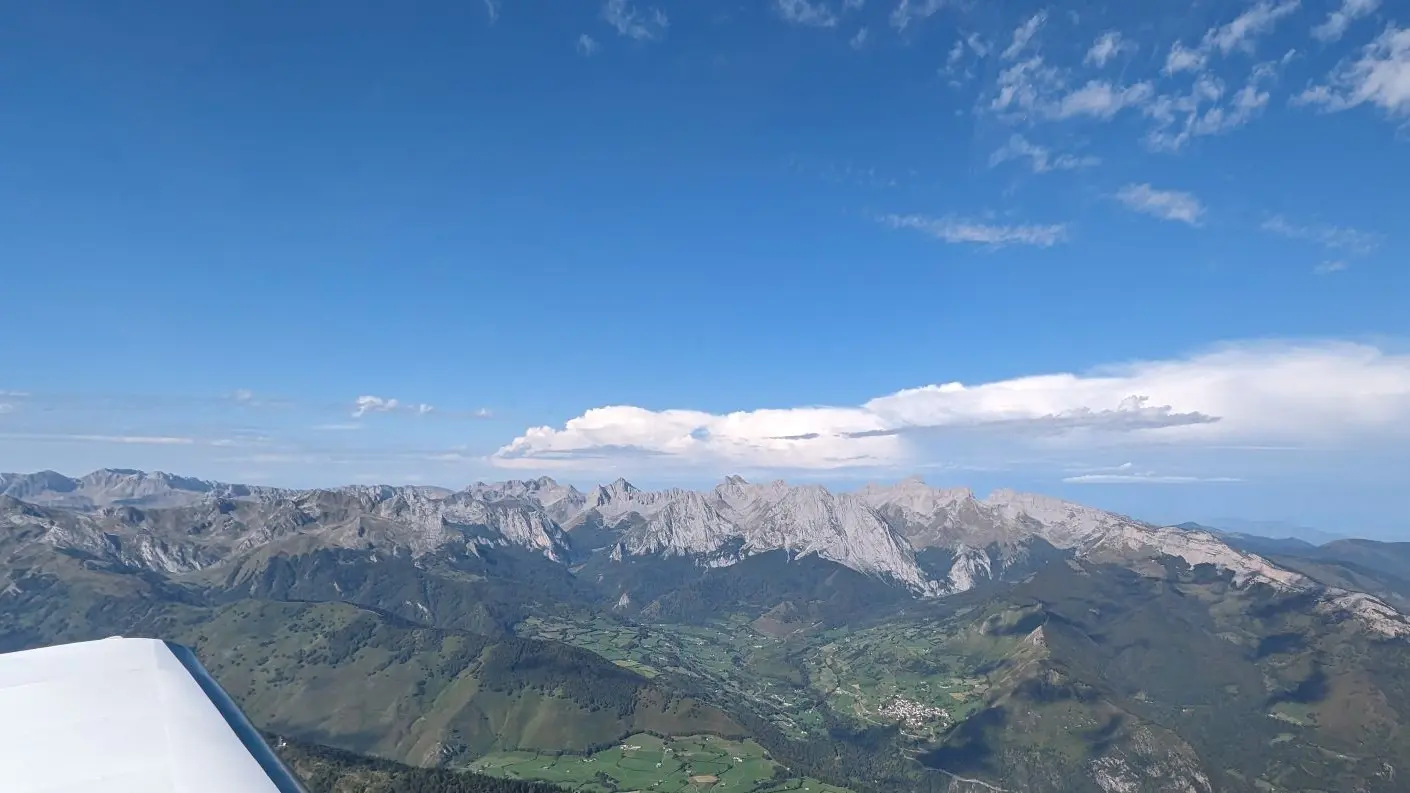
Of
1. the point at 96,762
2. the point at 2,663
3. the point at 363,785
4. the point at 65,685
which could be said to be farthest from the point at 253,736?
the point at 363,785

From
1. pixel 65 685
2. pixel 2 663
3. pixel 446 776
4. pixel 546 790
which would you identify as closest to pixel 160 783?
pixel 65 685

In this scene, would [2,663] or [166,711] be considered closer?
[166,711]

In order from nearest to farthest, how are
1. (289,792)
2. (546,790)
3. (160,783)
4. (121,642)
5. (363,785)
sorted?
(160,783)
(289,792)
(121,642)
(363,785)
(546,790)

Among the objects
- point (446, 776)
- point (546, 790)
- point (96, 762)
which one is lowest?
point (546, 790)

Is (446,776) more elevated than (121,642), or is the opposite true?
(121,642)

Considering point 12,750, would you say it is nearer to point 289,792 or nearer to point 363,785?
point 289,792

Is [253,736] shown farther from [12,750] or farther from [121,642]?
[121,642]

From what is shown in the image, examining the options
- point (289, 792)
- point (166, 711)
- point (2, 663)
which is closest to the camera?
point (289, 792)
